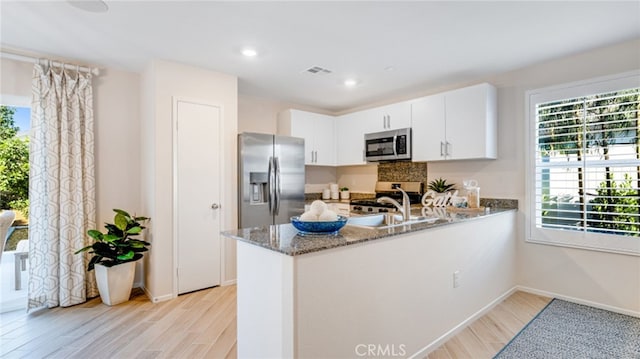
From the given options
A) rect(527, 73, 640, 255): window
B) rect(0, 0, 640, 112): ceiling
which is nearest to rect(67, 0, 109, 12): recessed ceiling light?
rect(0, 0, 640, 112): ceiling

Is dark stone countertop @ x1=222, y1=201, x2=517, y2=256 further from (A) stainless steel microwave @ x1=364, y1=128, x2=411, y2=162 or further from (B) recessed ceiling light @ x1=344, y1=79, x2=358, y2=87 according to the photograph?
(B) recessed ceiling light @ x1=344, y1=79, x2=358, y2=87

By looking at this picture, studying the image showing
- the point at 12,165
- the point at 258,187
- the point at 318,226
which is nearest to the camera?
the point at 318,226

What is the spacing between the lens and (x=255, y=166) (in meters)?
3.66

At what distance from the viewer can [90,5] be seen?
7.04 feet

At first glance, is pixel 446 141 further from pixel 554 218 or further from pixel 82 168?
pixel 82 168

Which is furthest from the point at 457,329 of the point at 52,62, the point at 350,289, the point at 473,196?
the point at 52,62

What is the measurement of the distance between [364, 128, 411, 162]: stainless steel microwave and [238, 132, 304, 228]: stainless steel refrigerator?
1.02m

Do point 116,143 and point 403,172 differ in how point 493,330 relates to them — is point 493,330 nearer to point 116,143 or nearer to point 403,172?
point 403,172

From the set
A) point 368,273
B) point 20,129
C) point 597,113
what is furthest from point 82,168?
point 597,113

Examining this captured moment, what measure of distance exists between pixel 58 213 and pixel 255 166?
191 centimetres

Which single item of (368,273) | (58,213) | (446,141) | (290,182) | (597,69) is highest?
(597,69)

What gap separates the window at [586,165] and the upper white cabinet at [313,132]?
8.66 ft

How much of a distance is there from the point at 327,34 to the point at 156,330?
2.74 meters

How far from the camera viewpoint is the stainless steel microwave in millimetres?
4066
